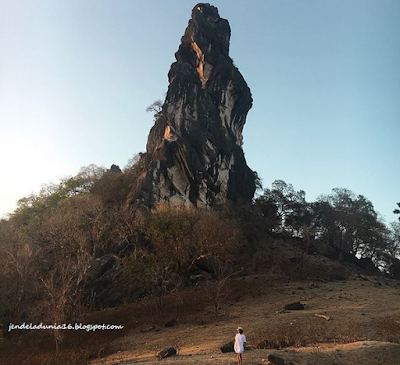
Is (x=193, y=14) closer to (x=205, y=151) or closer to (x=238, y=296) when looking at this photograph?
(x=205, y=151)

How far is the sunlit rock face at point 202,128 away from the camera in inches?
1770

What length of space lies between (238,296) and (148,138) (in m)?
36.0

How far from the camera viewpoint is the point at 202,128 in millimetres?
50094

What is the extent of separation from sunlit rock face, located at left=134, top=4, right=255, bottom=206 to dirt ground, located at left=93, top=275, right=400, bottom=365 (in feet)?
70.7

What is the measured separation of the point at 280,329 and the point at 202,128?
39.2 meters

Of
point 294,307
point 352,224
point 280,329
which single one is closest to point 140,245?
point 294,307

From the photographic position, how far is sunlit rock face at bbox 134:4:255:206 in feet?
148

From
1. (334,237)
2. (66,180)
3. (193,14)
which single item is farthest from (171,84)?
(334,237)

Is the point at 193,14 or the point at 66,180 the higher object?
the point at 193,14

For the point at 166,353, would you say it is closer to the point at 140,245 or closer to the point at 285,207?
the point at 140,245

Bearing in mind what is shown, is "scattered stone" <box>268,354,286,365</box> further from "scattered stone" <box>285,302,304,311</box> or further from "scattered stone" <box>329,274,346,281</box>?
"scattered stone" <box>329,274,346,281</box>

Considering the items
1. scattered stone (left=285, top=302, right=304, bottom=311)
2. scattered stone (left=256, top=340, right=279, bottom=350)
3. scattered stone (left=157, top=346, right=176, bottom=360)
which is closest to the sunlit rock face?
scattered stone (left=285, top=302, right=304, bottom=311)

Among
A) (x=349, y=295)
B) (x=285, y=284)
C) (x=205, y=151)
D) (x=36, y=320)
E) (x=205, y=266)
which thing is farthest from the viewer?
(x=205, y=151)

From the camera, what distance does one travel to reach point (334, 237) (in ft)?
171
